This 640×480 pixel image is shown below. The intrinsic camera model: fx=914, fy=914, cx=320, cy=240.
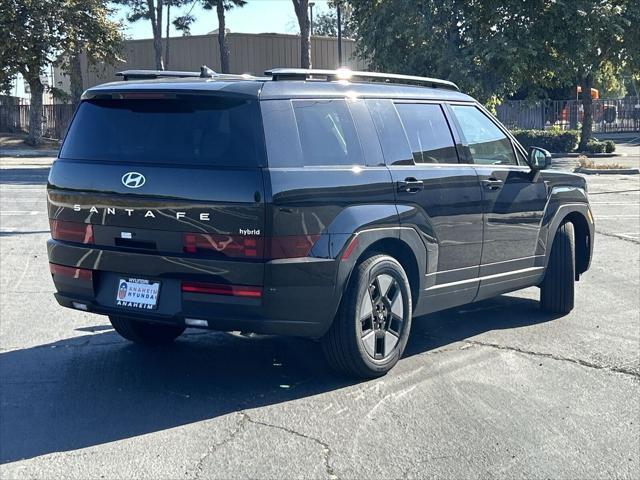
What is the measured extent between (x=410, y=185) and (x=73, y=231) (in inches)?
91.0

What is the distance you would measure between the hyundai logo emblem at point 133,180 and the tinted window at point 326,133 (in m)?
1.02

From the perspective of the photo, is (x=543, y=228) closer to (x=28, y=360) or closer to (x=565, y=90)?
(x=28, y=360)

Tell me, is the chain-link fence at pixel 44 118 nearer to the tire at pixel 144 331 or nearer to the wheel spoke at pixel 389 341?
the tire at pixel 144 331

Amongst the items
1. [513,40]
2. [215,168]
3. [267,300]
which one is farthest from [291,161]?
[513,40]

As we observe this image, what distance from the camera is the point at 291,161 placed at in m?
5.57

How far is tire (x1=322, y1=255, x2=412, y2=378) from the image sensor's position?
19.4ft

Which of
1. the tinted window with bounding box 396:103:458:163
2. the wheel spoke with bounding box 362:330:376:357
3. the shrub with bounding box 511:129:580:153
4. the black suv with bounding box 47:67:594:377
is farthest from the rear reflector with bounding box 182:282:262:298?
the shrub with bounding box 511:129:580:153

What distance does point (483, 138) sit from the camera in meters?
7.47

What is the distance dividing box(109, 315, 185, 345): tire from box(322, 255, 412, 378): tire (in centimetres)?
144

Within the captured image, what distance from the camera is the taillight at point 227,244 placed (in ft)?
17.8

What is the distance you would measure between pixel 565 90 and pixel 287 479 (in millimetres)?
55251

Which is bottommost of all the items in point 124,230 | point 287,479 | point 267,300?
point 287,479

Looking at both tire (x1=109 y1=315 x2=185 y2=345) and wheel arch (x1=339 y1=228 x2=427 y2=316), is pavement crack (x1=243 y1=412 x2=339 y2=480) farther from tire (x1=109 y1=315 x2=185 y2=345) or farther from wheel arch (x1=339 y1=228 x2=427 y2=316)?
tire (x1=109 y1=315 x2=185 y2=345)

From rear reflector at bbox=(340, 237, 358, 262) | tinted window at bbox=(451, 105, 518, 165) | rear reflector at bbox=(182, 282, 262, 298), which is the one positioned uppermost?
tinted window at bbox=(451, 105, 518, 165)
